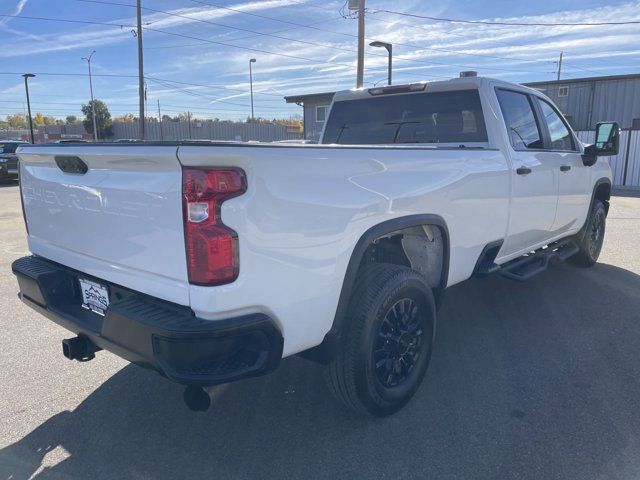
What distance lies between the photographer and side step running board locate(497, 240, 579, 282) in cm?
405

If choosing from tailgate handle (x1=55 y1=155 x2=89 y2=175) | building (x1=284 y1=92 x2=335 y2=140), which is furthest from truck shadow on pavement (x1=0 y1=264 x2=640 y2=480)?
building (x1=284 y1=92 x2=335 y2=140)

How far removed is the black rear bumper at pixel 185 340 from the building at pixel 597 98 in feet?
70.7

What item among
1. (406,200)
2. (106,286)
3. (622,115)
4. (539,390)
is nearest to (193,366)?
(106,286)

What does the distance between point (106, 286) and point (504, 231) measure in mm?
2870

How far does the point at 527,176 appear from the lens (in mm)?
4090

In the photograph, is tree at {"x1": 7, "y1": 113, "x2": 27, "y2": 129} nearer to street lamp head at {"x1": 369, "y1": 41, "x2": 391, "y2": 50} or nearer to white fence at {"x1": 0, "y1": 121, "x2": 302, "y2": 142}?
white fence at {"x1": 0, "y1": 121, "x2": 302, "y2": 142}

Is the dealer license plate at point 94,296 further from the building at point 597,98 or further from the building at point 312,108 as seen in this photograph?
the building at point 312,108

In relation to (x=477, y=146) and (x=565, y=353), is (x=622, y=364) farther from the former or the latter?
(x=477, y=146)

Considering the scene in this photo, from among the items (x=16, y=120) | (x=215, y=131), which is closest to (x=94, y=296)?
(x=215, y=131)

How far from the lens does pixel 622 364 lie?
11.8ft

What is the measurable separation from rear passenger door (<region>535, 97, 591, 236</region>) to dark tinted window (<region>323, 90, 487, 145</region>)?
896 millimetres

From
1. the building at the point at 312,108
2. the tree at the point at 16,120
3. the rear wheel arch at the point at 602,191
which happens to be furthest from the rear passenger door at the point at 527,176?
the tree at the point at 16,120

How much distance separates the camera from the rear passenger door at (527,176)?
13.1ft

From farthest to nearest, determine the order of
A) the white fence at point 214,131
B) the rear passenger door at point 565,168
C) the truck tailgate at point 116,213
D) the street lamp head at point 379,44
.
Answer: the white fence at point 214,131, the street lamp head at point 379,44, the rear passenger door at point 565,168, the truck tailgate at point 116,213
